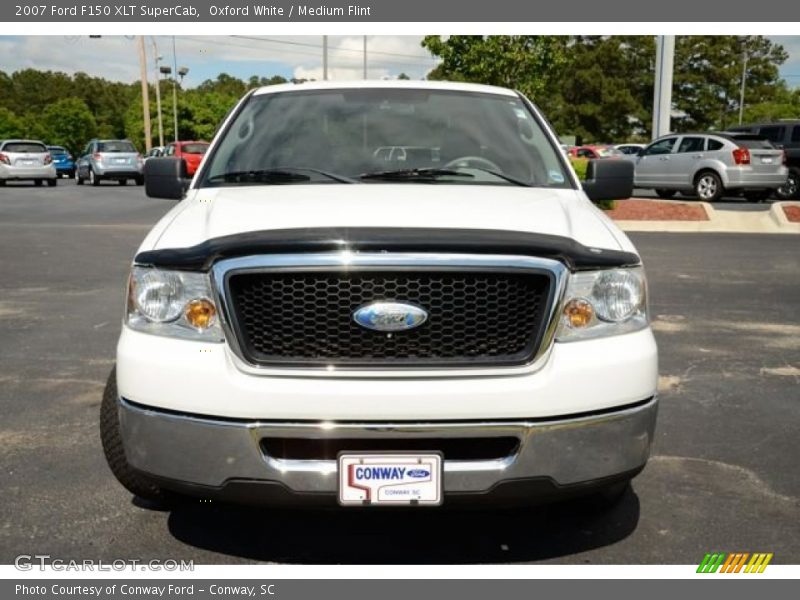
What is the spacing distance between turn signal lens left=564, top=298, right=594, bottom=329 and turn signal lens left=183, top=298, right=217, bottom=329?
3.88 feet

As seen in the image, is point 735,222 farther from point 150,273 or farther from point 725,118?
point 725,118

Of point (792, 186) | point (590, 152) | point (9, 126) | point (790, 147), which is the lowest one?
point (590, 152)

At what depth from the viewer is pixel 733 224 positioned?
623 inches

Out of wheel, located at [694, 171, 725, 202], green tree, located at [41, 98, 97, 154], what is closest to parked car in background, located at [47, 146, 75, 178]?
wheel, located at [694, 171, 725, 202]

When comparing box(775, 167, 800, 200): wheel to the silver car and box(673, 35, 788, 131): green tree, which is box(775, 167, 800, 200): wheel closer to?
the silver car

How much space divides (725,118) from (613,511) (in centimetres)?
7556

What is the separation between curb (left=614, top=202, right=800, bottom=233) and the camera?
50.8ft

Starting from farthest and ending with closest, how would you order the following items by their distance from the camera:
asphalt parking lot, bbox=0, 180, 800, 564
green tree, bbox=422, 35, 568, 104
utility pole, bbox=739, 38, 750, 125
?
1. utility pole, bbox=739, 38, 750, 125
2. green tree, bbox=422, 35, 568, 104
3. asphalt parking lot, bbox=0, 180, 800, 564

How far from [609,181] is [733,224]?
1212 cm

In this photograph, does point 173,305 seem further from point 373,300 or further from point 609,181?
point 609,181

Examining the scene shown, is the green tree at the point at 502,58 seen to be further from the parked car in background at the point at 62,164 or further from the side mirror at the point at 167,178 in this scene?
the side mirror at the point at 167,178

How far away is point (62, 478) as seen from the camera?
4055 millimetres

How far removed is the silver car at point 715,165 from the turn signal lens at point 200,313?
18.4 m

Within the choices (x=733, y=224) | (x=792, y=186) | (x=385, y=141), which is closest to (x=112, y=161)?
(x=792, y=186)
